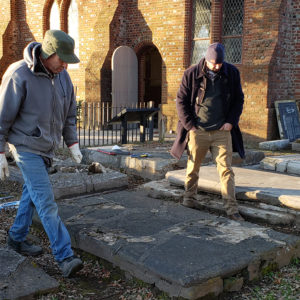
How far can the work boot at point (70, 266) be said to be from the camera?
11.3 feet

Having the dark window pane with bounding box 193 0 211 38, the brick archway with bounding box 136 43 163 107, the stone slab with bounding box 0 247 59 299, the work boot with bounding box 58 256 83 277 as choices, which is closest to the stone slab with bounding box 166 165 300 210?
the work boot with bounding box 58 256 83 277

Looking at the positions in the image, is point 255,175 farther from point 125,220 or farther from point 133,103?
point 133,103

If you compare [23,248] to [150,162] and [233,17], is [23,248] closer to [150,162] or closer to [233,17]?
[150,162]

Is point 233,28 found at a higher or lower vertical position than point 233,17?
lower

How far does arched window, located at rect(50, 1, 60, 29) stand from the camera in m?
16.8

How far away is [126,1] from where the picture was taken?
46.9ft

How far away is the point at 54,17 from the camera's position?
16922 millimetres

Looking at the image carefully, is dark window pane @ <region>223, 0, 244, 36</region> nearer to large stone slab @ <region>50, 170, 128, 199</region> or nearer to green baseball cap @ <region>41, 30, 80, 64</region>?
large stone slab @ <region>50, 170, 128, 199</region>

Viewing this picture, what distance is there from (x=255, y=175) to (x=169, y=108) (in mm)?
7701

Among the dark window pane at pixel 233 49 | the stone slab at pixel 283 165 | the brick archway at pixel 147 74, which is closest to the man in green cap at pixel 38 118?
the stone slab at pixel 283 165

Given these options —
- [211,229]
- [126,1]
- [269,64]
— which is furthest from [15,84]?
[126,1]

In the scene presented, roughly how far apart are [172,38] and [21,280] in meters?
11.2

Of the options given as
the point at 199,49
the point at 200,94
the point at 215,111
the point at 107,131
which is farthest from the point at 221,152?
the point at 199,49

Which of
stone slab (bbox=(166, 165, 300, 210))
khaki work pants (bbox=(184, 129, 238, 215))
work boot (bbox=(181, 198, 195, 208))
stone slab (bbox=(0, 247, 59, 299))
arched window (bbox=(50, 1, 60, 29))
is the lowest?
stone slab (bbox=(0, 247, 59, 299))
